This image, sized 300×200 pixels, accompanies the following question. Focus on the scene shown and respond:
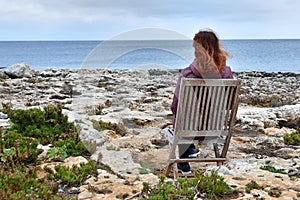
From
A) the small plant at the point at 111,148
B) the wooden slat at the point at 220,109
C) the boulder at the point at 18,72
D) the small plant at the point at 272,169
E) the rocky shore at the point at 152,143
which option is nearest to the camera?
the rocky shore at the point at 152,143

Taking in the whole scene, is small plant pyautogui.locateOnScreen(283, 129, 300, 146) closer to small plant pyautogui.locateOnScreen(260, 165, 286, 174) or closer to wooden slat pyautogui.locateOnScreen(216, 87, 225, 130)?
small plant pyautogui.locateOnScreen(260, 165, 286, 174)

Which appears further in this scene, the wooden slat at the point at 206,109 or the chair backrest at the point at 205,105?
the wooden slat at the point at 206,109

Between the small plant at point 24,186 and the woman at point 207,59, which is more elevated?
the woman at point 207,59

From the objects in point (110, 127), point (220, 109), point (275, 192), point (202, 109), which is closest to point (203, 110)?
point (202, 109)

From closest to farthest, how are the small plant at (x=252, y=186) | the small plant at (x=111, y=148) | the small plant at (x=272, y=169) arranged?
the small plant at (x=252, y=186), the small plant at (x=272, y=169), the small plant at (x=111, y=148)

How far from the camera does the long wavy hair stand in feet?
19.7

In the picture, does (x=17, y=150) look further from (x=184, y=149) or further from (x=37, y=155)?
(x=184, y=149)

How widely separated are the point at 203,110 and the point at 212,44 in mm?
1034

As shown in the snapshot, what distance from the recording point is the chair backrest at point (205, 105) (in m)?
5.78

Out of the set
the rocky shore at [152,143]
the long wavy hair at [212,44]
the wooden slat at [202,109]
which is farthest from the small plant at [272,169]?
the long wavy hair at [212,44]

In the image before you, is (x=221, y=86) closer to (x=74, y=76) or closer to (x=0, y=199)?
(x=0, y=199)

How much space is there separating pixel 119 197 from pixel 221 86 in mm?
2216

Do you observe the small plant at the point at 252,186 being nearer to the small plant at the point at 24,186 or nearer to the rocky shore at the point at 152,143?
the rocky shore at the point at 152,143

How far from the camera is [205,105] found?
6008 mm
